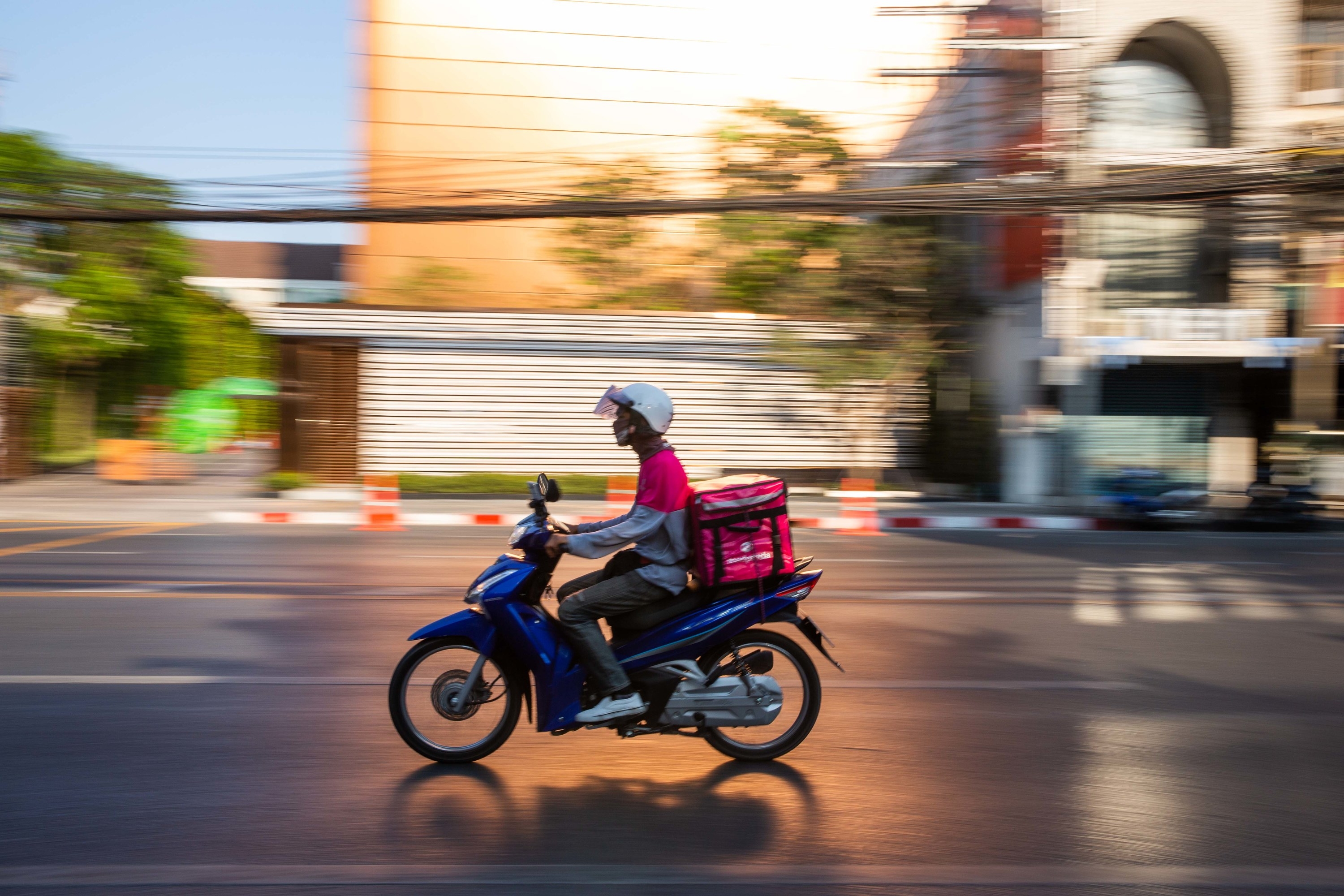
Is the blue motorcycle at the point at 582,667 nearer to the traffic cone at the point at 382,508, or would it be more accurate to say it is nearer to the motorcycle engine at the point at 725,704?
the motorcycle engine at the point at 725,704

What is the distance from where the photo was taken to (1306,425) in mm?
17312

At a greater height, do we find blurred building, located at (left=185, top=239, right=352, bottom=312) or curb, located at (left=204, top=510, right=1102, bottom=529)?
blurred building, located at (left=185, top=239, right=352, bottom=312)

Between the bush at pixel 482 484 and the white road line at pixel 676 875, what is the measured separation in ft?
53.2

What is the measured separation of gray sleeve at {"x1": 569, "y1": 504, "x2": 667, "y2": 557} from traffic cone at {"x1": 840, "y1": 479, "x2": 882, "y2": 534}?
1103 cm

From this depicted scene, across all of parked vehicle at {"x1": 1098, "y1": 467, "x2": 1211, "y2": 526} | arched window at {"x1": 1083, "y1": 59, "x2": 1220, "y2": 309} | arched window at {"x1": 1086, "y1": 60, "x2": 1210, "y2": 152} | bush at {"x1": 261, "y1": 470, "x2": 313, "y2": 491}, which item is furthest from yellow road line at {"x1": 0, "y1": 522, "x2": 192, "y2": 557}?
arched window at {"x1": 1086, "y1": 60, "x2": 1210, "y2": 152}

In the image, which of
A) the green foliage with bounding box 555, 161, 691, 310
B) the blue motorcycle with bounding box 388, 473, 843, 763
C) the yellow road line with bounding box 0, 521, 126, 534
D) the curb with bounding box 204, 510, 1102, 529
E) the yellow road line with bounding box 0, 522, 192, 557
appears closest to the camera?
the blue motorcycle with bounding box 388, 473, 843, 763

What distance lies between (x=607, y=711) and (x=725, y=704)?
50 cm

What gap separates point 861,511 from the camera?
50.4ft

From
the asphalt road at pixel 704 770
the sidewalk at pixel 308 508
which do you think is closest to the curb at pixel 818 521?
the sidewalk at pixel 308 508

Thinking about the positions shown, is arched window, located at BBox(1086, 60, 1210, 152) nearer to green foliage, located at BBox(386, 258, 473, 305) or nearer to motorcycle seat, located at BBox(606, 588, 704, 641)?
green foliage, located at BBox(386, 258, 473, 305)

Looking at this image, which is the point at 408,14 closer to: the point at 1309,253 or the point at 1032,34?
the point at 1032,34

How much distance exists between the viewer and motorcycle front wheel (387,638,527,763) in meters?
4.70

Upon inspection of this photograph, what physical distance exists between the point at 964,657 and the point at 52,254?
27.1 m

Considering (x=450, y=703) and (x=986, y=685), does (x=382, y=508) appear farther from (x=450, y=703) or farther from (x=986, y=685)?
(x=450, y=703)
